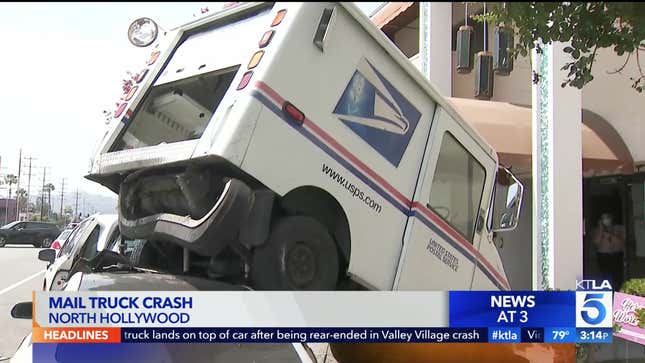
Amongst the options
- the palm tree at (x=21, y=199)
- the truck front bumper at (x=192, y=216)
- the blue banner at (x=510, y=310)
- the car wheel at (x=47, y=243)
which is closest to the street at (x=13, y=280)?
the car wheel at (x=47, y=243)

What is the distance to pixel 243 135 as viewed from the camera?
2146 millimetres

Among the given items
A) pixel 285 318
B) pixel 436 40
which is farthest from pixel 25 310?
pixel 436 40

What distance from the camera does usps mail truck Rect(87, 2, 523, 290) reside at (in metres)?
2.23

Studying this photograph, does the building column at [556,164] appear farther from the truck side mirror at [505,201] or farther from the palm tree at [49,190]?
the palm tree at [49,190]

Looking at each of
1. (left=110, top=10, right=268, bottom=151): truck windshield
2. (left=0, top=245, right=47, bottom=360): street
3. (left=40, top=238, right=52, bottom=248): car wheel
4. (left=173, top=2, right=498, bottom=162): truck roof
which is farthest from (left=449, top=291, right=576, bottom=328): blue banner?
(left=0, top=245, right=47, bottom=360): street

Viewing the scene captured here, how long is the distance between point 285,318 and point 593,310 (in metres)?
1.36

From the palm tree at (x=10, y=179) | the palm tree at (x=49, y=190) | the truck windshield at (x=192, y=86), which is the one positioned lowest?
the palm tree at (x=49, y=190)

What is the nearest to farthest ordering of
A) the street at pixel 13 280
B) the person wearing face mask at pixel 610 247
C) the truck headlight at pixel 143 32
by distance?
the truck headlight at pixel 143 32, the person wearing face mask at pixel 610 247, the street at pixel 13 280

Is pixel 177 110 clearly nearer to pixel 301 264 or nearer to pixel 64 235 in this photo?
pixel 301 264

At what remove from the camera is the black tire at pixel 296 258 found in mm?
2373

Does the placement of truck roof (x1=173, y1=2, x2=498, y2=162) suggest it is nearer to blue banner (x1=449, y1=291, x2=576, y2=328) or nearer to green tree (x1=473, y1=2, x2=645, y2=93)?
green tree (x1=473, y1=2, x2=645, y2=93)

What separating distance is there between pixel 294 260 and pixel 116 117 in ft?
3.43

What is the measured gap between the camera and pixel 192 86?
101 inches

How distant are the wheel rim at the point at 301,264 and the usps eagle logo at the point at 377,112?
51 centimetres
